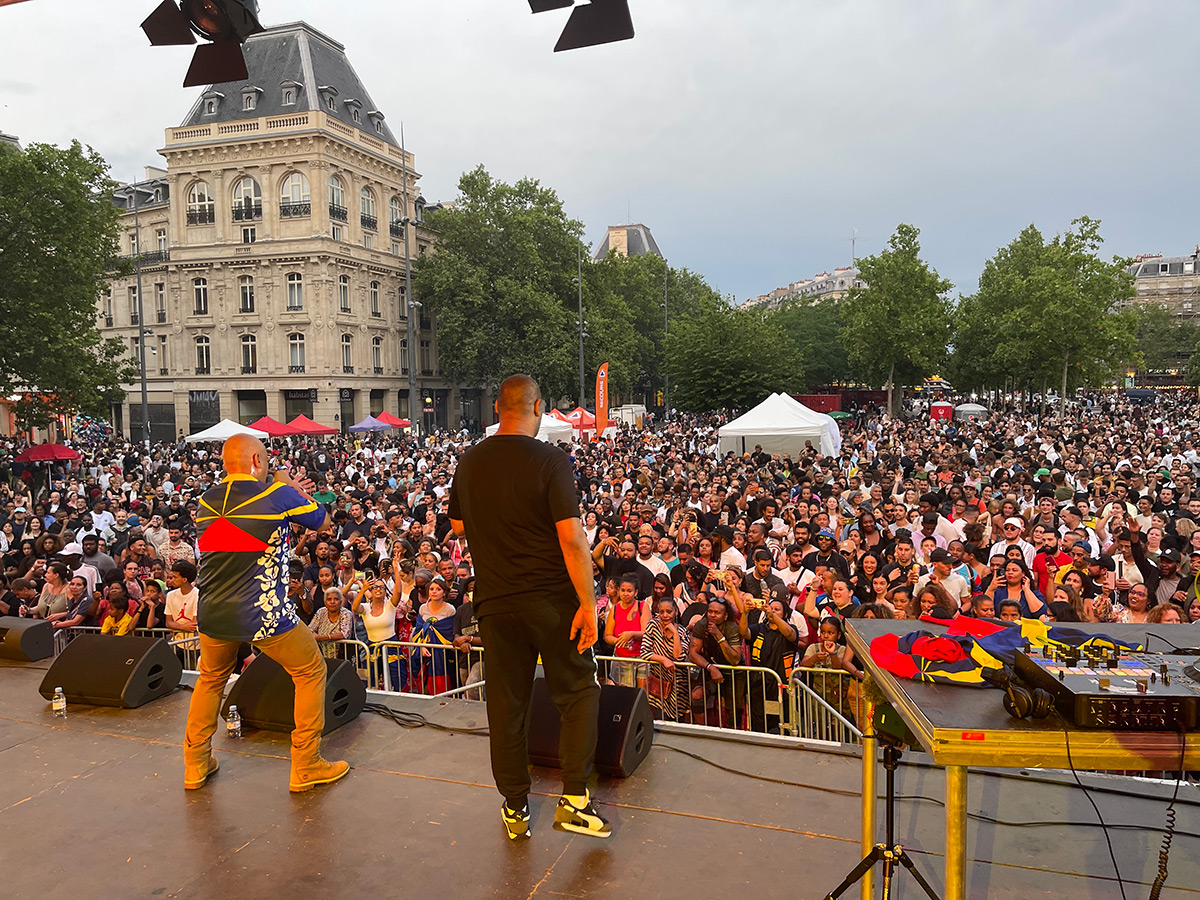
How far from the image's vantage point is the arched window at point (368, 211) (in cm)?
4672

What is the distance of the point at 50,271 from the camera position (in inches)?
957

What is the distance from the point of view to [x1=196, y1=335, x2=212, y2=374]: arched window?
152 feet

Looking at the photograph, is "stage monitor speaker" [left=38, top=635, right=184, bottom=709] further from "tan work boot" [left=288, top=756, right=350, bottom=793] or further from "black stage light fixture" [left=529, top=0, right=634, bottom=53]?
"black stage light fixture" [left=529, top=0, right=634, bottom=53]

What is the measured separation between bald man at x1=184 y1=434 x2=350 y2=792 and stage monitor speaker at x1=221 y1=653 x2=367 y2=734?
1.99 feet

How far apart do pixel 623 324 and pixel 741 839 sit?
162 ft

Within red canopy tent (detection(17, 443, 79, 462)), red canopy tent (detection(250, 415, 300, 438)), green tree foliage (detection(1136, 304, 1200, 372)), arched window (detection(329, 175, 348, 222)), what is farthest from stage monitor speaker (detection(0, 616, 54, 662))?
green tree foliage (detection(1136, 304, 1200, 372))

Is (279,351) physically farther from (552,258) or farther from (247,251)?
(552,258)

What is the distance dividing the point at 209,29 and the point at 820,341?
7213 centimetres

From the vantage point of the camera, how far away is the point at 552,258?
48.0 m

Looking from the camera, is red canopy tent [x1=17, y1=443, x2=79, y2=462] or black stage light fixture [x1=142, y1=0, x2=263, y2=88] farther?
red canopy tent [x1=17, y1=443, x2=79, y2=462]

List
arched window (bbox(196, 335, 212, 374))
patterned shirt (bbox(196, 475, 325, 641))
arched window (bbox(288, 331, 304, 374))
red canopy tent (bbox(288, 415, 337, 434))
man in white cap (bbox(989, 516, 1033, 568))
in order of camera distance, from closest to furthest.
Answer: patterned shirt (bbox(196, 475, 325, 641)) → man in white cap (bbox(989, 516, 1033, 568)) → red canopy tent (bbox(288, 415, 337, 434)) → arched window (bbox(288, 331, 304, 374)) → arched window (bbox(196, 335, 212, 374))

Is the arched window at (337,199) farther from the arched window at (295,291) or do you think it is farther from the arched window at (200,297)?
the arched window at (200,297)

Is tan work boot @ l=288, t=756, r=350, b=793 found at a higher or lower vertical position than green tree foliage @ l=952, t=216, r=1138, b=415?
lower

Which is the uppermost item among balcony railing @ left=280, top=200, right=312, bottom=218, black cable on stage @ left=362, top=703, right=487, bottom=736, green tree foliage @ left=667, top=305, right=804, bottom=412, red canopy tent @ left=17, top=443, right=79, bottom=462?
balcony railing @ left=280, top=200, right=312, bottom=218
